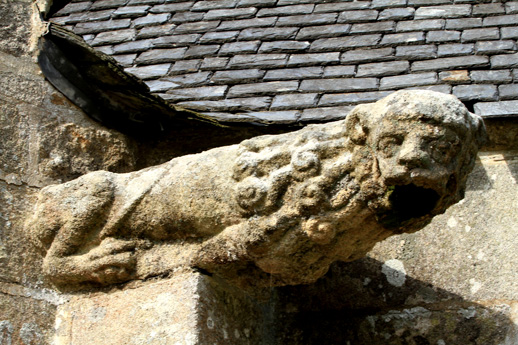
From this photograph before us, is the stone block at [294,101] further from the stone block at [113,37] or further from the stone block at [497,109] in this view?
the stone block at [113,37]

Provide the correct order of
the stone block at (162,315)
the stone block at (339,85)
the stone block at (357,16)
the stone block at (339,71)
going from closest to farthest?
the stone block at (162,315)
the stone block at (339,85)
the stone block at (339,71)
the stone block at (357,16)

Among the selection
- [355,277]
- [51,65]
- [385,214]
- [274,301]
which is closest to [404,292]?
[355,277]

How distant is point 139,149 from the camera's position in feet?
11.7

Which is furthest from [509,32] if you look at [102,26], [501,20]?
[102,26]

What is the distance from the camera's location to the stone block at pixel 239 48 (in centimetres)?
413

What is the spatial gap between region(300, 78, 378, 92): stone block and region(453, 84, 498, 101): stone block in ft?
1.19

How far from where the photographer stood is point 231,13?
4.53 metres

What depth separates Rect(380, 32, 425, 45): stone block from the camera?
158 inches

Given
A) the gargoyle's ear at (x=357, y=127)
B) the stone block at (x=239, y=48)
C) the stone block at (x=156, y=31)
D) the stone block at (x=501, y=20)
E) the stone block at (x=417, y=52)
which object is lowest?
the stone block at (x=501, y=20)

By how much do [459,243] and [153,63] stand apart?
1.74m

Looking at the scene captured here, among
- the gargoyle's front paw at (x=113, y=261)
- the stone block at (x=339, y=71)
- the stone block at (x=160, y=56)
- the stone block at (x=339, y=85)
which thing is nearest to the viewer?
the gargoyle's front paw at (x=113, y=261)

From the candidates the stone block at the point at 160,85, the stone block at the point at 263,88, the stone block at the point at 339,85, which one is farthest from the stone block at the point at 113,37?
the stone block at the point at 339,85

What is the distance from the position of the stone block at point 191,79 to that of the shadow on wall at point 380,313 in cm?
109

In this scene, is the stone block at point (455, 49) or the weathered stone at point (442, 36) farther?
the weathered stone at point (442, 36)
